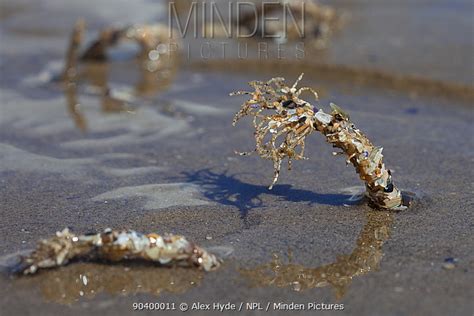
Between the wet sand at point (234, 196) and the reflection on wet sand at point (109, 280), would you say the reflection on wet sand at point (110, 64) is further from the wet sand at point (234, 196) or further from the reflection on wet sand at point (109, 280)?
the reflection on wet sand at point (109, 280)

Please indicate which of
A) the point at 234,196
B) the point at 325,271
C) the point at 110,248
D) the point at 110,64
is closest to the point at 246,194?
the point at 234,196

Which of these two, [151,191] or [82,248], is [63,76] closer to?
[151,191]

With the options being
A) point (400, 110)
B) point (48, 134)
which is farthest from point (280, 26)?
point (48, 134)

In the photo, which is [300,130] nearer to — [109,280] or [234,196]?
[234,196]

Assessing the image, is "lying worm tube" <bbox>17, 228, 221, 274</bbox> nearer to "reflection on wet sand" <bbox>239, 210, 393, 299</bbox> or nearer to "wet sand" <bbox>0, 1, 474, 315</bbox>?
"wet sand" <bbox>0, 1, 474, 315</bbox>

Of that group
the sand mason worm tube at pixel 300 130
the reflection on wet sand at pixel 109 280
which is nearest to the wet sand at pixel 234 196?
the reflection on wet sand at pixel 109 280

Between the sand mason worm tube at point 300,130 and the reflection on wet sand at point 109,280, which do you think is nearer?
the reflection on wet sand at point 109,280

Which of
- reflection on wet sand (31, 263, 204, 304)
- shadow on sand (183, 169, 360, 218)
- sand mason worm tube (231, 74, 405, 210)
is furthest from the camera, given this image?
shadow on sand (183, 169, 360, 218)

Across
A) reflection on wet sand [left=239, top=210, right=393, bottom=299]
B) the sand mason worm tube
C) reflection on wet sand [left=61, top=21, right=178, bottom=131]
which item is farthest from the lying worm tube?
reflection on wet sand [left=61, top=21, right=178, bottom=131]
